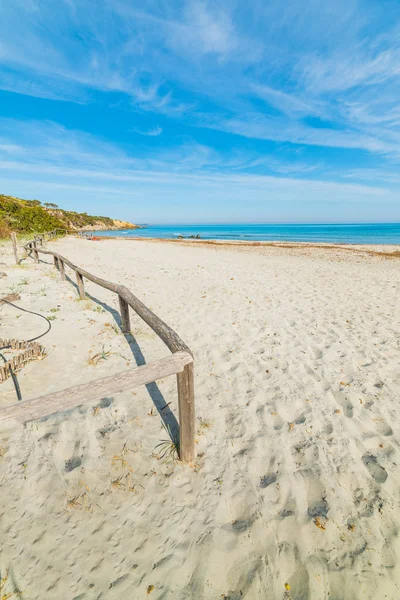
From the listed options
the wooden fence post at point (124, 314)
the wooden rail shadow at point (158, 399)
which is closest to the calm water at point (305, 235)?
the wooden fence post at point (124, 314)

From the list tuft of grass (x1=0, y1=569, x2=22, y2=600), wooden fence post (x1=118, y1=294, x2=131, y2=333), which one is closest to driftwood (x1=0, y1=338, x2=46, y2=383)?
wooden fence post (x1=118, y1=294, x2=131, y2=333)

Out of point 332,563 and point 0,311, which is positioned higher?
point 0,311

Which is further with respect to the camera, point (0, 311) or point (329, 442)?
point (0, 311)

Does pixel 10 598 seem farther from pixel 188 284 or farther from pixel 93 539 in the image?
pixel 188 284

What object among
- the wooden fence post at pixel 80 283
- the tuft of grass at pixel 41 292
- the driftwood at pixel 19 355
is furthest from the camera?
the tuft of grass at pixel 41 292

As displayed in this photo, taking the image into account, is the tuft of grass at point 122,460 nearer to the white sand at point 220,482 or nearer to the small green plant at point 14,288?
the white sand at point 220,482

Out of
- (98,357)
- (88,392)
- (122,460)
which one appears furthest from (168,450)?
(98,357)

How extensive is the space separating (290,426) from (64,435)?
2625mm

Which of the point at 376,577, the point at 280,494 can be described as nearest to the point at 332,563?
the point at 376,577

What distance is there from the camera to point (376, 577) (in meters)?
1.77

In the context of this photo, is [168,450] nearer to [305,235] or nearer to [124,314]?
[124,314]

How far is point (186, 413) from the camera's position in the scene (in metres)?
2.41

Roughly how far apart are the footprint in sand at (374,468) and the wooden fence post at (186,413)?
1.77 metres

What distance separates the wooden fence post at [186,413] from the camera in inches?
91.2
